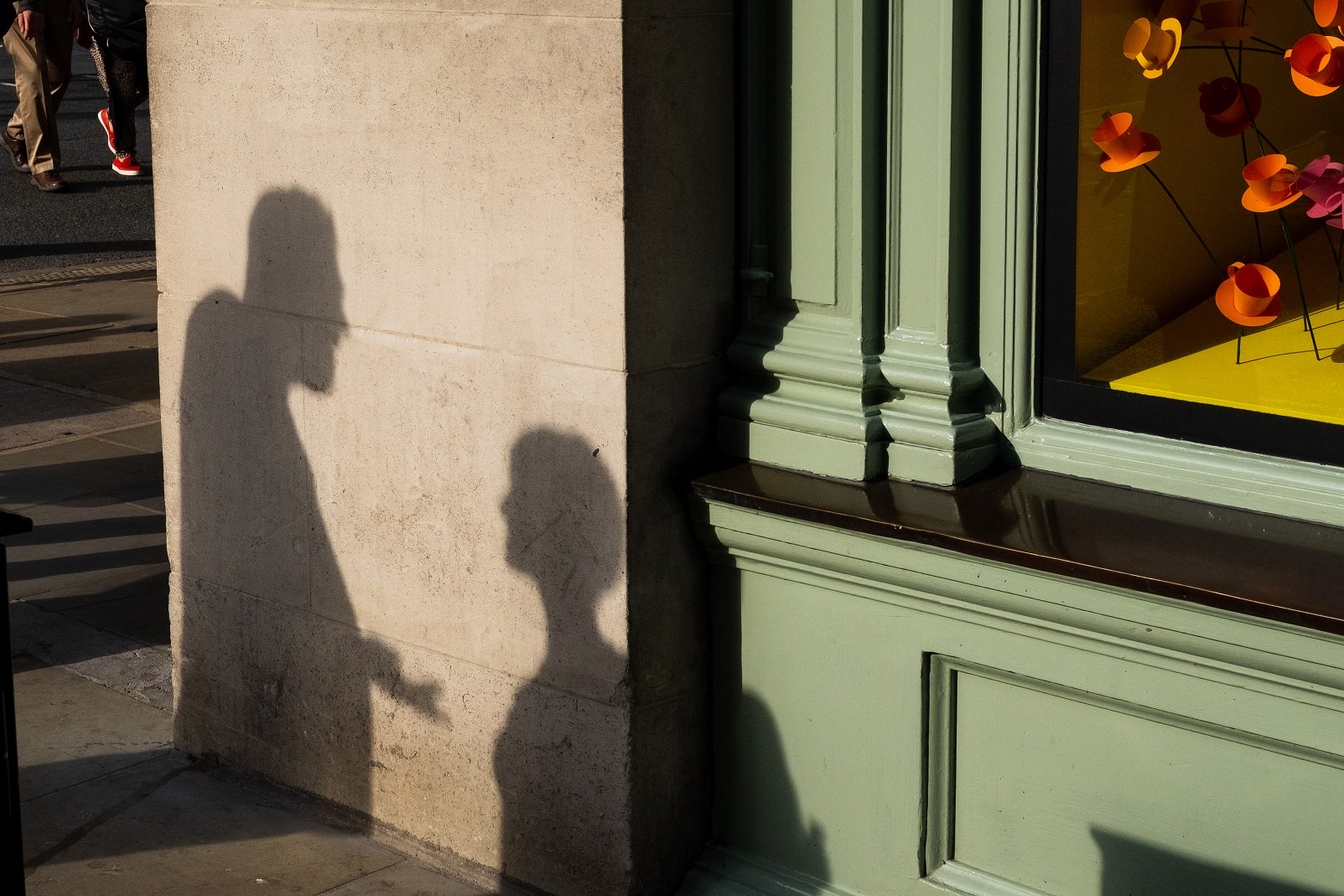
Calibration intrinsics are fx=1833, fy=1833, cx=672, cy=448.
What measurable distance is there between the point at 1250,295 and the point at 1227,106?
367 millimetres

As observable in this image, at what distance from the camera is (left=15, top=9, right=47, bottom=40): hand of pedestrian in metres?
13.8

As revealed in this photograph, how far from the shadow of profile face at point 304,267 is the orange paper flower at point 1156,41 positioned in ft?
5.90

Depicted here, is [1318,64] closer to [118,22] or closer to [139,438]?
[139,438]

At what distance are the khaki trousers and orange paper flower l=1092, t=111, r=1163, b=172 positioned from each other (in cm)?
1184

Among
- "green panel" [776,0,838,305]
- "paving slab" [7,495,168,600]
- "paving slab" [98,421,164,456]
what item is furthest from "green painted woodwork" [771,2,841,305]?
"paving slab" [98,421,164,456]

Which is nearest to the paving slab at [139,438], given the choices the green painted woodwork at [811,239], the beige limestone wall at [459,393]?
the beige limestone wall at [459,393]

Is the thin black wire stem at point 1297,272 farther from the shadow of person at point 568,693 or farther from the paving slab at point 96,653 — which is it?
the paving slab at point 96,653

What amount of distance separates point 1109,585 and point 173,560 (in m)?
2.63

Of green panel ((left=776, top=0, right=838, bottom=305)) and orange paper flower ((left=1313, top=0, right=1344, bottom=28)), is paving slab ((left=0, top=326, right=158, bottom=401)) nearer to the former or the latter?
green panel ((left=776, top=0, right=838, bottom=305))

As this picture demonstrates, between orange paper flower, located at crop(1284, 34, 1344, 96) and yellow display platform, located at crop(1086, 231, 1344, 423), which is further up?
→ orange paper flower, located at crop(1284, 34, 1344, 96)

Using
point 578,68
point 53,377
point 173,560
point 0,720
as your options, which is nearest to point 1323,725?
point 578,68

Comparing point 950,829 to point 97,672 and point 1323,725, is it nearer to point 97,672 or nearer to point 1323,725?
point 1323,725

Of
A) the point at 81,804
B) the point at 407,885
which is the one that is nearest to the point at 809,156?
the point at 407,885

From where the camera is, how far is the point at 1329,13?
126 inches
